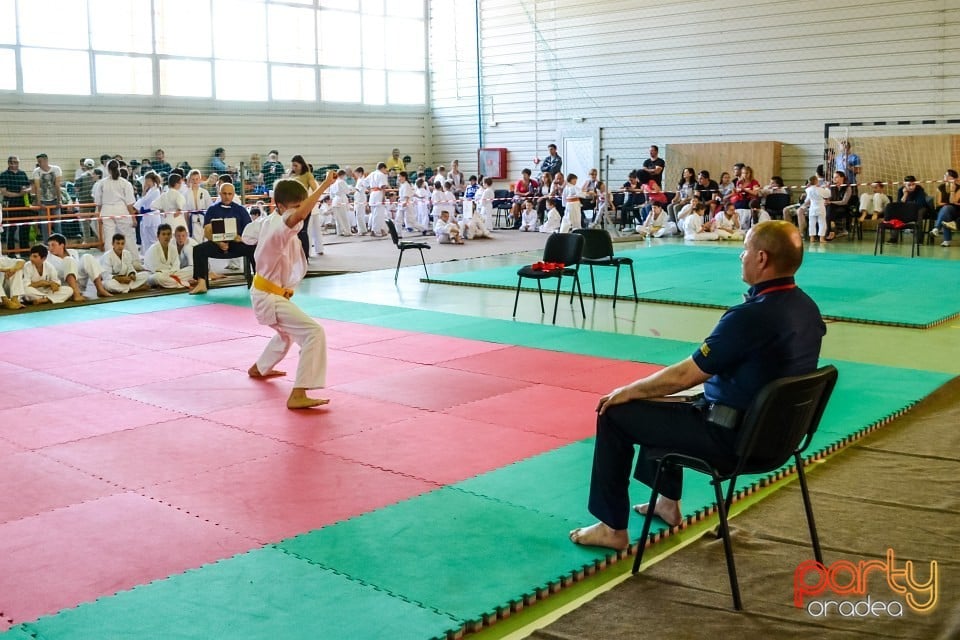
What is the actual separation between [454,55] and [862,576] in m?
23.5

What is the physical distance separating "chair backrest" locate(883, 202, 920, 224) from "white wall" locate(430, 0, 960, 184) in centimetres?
372

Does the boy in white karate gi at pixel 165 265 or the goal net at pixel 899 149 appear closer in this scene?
the boy in white karate gi at pixel 165 265

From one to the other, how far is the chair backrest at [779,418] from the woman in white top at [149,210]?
1259 cm

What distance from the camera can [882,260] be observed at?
13578 millimetres

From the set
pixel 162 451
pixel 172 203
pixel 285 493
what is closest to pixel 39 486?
pixel 162 451

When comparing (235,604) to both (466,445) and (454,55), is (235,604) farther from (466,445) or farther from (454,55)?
(454,55)

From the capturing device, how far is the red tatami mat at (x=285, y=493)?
4273 millimetres

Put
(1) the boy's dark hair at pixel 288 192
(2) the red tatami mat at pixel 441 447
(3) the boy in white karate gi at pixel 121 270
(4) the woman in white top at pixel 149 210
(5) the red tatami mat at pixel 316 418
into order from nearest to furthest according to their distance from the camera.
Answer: (2) the red tatami mat at pixel 441 447, (5) the red tatami mat at pixel 316 418, (1) the boy's dark hair at pixel 288 192, (3) the boy in white karate gi at pixel 121 270, (4) the woman in white top at pixel 149 210

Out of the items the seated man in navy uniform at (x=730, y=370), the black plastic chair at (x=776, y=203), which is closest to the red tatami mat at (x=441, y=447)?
the seated man in navy uniform at (x=730, y=370)

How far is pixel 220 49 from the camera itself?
21.4m

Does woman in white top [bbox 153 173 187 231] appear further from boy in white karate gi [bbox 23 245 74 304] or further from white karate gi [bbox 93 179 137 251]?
boy in white karate gi [bbox 23 245 74 304]

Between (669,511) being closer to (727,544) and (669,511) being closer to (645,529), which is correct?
(645,529)

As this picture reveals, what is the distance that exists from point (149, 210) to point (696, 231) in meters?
9.72

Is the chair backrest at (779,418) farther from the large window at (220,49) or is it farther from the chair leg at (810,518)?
the large window at (220,49)
